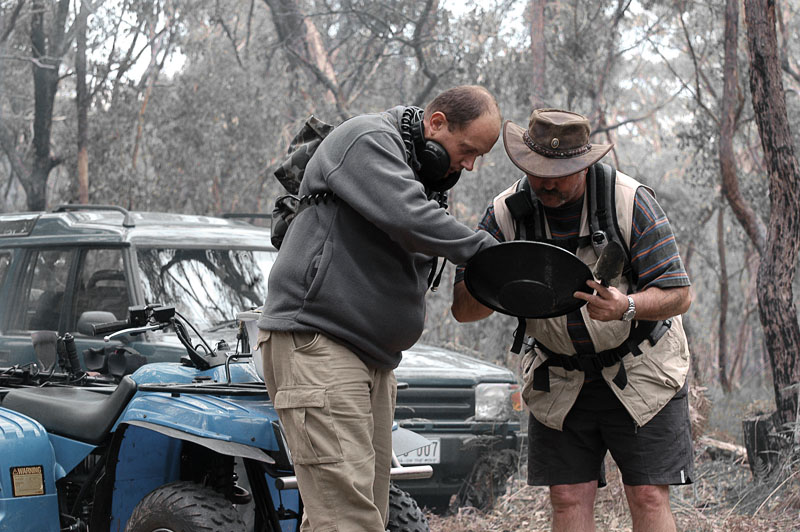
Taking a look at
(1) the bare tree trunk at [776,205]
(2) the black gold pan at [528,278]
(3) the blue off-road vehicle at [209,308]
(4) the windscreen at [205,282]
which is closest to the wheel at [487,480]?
(3) the blue off-road vehicle at [209,308]

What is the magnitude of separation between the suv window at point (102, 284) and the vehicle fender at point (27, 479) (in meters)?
1.98

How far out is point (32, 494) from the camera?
388cm

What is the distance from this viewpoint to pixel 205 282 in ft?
20.0

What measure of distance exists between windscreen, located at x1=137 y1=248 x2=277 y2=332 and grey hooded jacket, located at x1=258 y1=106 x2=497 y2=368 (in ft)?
9.61

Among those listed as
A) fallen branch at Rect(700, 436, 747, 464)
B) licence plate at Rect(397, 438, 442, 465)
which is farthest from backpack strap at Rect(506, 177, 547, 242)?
fallen branch at Rect(700, 436, 747, 464)

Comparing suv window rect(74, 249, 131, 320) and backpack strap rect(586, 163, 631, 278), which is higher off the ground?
backpack strap rect(586, 163, 631, 278)

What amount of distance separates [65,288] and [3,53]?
37.3 feet

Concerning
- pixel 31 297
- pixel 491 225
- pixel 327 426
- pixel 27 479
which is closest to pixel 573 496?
pixel 491 225

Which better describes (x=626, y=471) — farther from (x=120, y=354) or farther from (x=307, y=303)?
(x=120, y=354)

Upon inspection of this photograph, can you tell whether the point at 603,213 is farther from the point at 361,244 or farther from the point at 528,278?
the point at 361,244

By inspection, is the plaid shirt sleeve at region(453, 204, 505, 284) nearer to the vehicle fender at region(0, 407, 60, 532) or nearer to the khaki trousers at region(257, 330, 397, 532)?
the khaki trousers at region(257, 330, 397, 532)

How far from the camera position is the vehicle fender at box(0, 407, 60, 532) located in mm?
3838

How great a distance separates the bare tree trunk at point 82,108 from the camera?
1540 cm

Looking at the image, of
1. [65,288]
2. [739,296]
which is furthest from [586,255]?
[739,296]
